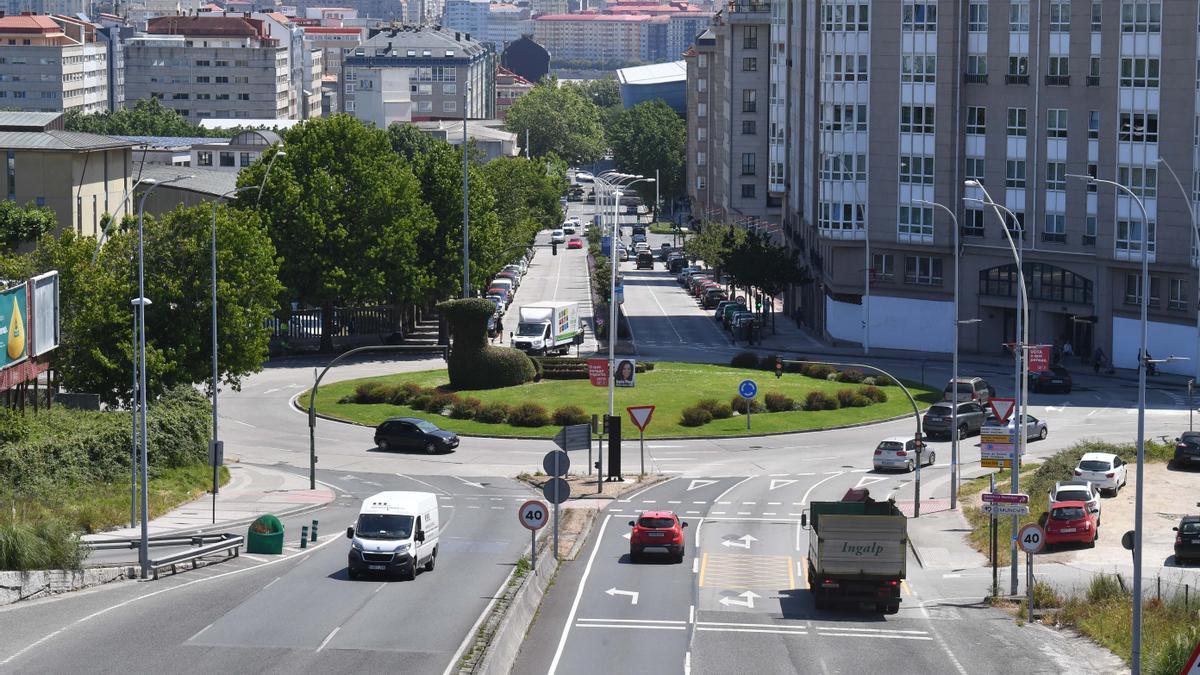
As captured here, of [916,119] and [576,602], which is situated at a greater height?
[916,119]

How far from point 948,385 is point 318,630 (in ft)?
177

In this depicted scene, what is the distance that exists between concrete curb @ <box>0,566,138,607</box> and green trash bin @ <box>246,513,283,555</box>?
6483 millimetres

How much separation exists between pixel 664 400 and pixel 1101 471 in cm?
2564

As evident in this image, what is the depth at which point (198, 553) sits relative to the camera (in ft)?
156

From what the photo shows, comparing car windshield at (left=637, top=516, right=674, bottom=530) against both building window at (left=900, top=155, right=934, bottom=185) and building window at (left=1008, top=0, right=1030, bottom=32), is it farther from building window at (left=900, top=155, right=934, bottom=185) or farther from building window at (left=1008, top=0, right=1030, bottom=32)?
building window at (left=1008, top=0, right=1030, bottom=32)

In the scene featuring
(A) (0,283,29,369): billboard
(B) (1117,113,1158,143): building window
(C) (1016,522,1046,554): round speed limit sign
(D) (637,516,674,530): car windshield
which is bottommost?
(D) (637,516,674,530): car windshield

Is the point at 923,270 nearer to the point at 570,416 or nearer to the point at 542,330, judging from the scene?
the point at 542,330

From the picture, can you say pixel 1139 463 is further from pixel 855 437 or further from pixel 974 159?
pixel 974 159

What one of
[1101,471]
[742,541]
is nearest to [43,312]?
[742,541]

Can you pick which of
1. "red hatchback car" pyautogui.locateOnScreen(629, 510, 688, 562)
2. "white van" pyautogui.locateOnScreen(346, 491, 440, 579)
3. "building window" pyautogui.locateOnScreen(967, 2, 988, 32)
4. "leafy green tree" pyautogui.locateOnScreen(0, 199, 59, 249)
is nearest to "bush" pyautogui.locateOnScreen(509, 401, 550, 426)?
"red hatchback car" pyautogui.locateOnScreen(629, 510, 688, 562)

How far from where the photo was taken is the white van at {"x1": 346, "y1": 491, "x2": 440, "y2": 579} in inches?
1802

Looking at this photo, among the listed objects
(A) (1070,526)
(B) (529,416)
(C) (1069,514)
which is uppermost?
(B) (529,416)

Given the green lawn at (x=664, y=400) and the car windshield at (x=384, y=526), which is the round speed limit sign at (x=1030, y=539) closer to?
the car windshield at (x=384, y=526)

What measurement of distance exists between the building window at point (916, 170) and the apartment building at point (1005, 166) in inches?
3.4
